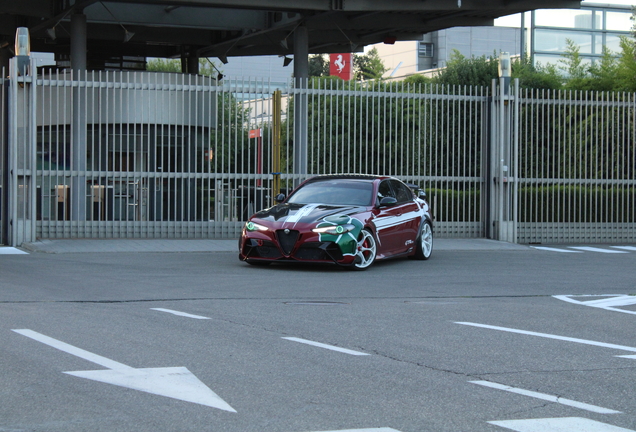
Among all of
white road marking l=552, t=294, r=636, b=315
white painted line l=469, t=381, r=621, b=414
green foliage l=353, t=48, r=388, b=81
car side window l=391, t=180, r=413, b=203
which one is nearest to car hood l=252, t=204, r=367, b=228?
car side window l=391, t=180, r=413, b=203

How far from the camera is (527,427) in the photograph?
4664mm

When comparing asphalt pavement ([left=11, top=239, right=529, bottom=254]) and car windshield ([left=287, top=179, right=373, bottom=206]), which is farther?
asphalt pavement ([left=11, top=239, right=529, bottom=254])

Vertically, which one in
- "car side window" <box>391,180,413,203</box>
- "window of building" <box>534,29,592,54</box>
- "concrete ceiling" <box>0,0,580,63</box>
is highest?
"window of building" <box>534,29,592,54</box>

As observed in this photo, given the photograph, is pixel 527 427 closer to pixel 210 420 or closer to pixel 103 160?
pixel 210 420

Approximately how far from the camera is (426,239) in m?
15.7

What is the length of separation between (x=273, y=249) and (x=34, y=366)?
7406 mm

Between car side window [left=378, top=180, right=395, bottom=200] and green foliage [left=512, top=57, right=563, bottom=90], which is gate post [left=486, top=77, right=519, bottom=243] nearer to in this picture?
car side window [left=378, top=180, right=395, bottom=200]

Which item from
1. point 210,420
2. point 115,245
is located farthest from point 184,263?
point 210,420

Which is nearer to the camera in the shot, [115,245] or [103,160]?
[115,245]

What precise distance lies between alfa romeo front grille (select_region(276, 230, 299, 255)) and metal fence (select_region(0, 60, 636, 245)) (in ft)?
17.6

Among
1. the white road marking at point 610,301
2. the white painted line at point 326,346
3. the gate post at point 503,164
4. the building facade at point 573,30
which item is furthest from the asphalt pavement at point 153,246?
the building facade at point 573,30

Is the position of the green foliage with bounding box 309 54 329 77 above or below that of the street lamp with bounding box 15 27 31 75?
above

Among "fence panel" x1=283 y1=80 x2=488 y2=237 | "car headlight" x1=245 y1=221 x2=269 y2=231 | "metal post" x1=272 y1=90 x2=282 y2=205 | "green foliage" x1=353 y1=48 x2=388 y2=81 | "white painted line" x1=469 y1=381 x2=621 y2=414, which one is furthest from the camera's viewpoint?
"green foliage" x1=353 y1=48 x2=388 y2=81

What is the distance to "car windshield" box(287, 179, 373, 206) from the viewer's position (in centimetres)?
1435
